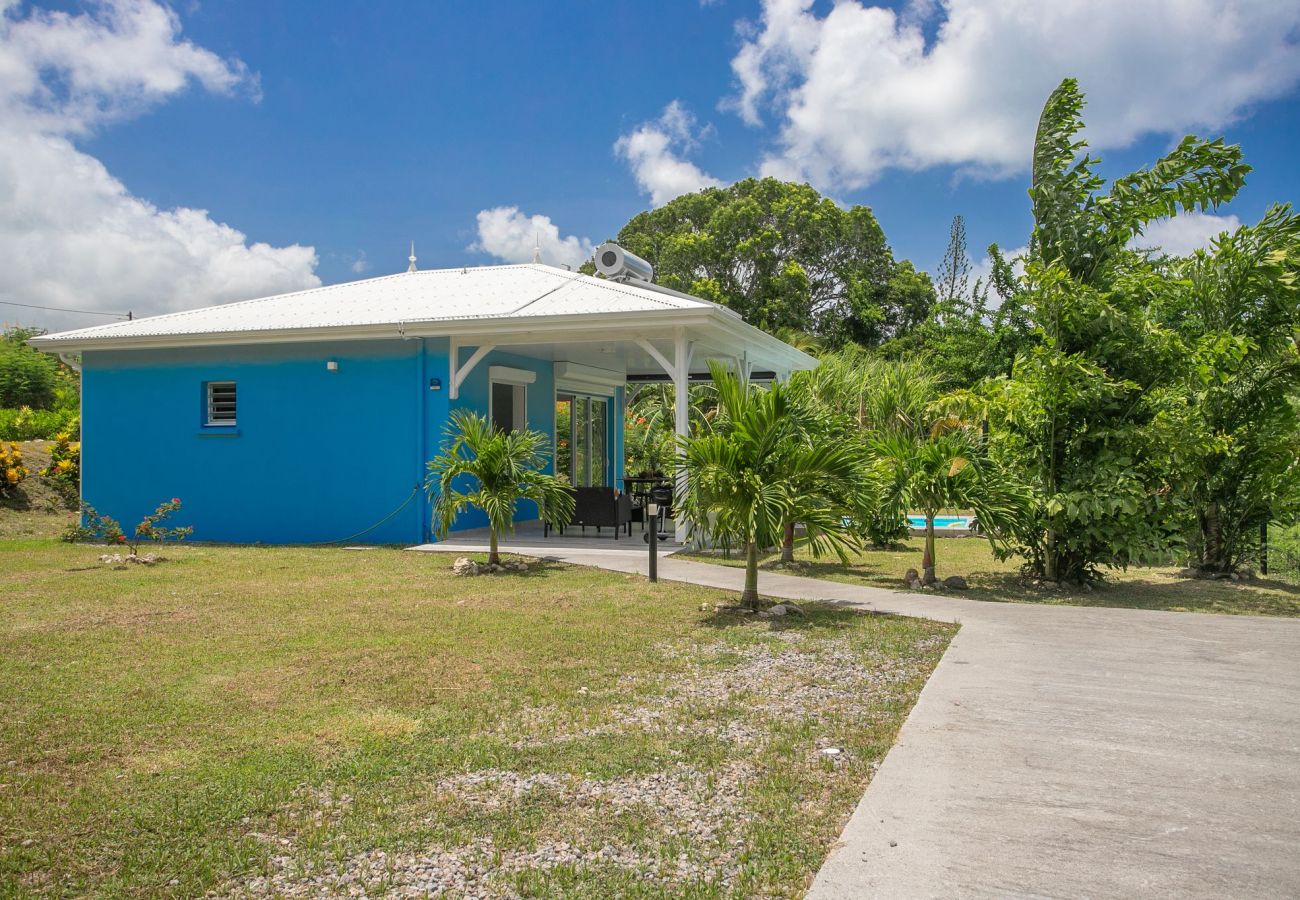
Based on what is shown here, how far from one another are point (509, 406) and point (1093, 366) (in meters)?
9.68

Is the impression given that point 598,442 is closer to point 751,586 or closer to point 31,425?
point 751,586

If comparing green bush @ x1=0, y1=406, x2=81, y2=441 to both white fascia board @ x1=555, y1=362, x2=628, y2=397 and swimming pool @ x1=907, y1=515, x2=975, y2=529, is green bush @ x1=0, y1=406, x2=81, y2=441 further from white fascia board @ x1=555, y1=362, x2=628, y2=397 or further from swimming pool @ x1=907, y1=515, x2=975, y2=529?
swimming pool @ x1=907, y1=515, x2=975, y2=529

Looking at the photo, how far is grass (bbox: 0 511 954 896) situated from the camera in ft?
10.7

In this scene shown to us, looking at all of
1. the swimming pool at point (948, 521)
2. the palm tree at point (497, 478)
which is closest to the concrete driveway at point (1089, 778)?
the palm tree at point (497, 478)

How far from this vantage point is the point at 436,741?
4.54 metres

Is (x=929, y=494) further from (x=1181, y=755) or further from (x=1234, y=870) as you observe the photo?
(x=1234, y=870)

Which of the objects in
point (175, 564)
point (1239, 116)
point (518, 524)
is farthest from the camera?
point (518, 524)

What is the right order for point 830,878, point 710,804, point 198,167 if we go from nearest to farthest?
point 830,878 → point 710,804 → point 198,167

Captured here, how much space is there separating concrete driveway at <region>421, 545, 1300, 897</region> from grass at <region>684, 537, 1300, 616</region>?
6.77 feet

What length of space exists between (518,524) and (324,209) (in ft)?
39.6

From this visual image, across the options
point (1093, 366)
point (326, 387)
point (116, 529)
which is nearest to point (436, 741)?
point (1093, 366)

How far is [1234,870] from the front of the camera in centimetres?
313

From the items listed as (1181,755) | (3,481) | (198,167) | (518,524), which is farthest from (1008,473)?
(198,167)

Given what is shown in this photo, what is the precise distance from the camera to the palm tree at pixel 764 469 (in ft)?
25.2
